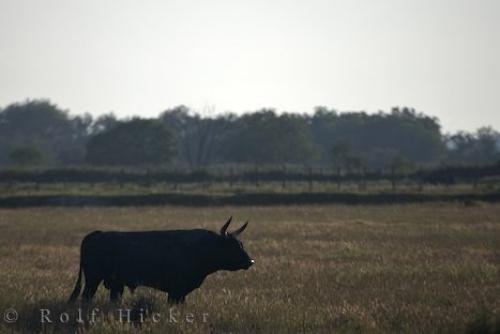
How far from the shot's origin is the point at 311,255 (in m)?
21.0

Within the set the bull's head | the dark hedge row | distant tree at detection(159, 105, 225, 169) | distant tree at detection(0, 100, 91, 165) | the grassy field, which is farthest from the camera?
distant tree at detection(0, 100, 91, 165)

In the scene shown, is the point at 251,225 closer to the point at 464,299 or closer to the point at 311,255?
the point at 311,255

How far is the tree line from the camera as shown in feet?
308

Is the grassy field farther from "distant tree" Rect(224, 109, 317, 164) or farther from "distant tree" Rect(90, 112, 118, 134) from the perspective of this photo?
"distant tree" Rect(90, 112, 118, 134)

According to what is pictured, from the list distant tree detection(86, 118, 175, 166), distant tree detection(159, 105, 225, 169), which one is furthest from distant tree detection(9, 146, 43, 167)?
distant tree detection(159, 105, 225, 169)

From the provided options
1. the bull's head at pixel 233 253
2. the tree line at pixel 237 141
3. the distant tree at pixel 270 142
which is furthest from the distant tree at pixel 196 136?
the bull's head at pixel 233 253

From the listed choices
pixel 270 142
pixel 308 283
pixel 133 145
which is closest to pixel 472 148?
pixel 270 142

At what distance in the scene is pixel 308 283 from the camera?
614 inches

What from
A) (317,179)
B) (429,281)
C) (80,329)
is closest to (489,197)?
(317,179)

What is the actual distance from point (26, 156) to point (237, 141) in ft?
91.4

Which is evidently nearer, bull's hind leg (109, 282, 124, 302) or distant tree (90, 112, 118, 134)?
bull's hind leg (109, 282, 124, 302)

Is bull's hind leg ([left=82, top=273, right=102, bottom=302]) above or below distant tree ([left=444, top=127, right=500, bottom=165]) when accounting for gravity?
below

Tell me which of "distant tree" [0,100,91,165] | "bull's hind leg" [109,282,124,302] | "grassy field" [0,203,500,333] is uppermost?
"distant tree" [0,100,91,165]

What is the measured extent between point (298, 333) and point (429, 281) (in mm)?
5914
